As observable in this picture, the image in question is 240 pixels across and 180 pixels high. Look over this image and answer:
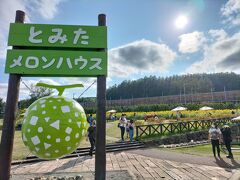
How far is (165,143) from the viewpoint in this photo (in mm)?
17188

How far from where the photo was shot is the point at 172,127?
21.0 meters

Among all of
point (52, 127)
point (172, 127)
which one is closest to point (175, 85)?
point (172, 127)

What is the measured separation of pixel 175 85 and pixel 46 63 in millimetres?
101887

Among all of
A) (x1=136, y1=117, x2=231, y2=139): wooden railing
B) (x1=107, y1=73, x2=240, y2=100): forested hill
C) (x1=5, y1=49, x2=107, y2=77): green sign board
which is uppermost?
(x1=107, y1=73, x2=240, y2=100): forested hill

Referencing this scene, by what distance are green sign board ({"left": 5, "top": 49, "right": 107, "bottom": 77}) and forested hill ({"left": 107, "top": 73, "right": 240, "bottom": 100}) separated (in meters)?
90.8

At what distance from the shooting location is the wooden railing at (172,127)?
1855 cm

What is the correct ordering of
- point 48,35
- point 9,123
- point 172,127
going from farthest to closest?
1. point 172,127
2. point 9,123
3. point 48,35

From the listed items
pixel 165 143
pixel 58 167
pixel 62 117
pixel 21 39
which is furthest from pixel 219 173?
pixel 165 143

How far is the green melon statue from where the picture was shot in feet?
10.9

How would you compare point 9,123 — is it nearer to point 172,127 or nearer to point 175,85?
point 172,127

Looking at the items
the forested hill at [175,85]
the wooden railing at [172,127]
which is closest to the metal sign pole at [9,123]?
the wooden railing at [172,127]

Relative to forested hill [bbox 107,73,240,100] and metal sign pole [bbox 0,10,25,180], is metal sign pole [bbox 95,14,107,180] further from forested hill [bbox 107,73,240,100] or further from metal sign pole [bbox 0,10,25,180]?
forested hill [bbox 107,73,240,100]

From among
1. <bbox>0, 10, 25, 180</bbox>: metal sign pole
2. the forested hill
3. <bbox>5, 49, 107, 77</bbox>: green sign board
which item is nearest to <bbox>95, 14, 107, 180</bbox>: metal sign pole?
<bbox>5, 49, 107, 77</bbox>: green sign board

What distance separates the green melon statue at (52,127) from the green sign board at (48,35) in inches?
50.8
